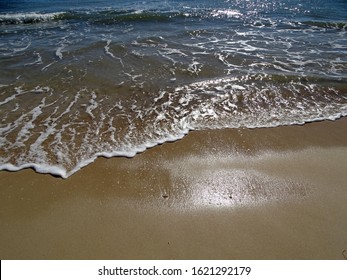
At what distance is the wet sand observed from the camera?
2850 mm

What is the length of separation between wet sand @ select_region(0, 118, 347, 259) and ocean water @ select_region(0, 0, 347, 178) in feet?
1.51

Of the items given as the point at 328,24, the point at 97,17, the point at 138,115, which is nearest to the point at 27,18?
the point at 97,17

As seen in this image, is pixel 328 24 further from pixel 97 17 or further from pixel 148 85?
pixel 97 17

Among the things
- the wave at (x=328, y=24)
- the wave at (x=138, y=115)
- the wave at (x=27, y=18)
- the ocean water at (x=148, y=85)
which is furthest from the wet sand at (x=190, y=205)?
the wave at (x=27, y=18)

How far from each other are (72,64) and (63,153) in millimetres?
4239

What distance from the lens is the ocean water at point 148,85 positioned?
4551mm

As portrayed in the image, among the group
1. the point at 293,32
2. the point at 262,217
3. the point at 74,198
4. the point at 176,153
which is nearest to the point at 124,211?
the point at 74,198

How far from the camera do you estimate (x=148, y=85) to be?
638cm

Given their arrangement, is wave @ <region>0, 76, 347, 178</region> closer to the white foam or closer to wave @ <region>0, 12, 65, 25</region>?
wave @ <region>0, 12, 65, 25</region>

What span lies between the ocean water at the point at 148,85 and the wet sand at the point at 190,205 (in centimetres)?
46

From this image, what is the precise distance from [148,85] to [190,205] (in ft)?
12.3

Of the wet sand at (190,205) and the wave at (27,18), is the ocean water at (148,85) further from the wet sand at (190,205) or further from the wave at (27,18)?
the wave at (27,18)

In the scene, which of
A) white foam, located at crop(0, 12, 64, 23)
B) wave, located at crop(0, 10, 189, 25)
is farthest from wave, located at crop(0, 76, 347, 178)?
white foam, located at crop(0, 12, 64, 23)

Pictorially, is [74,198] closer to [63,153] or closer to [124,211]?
[124,211]
